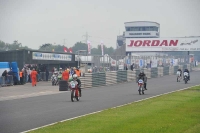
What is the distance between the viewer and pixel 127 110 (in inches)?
703

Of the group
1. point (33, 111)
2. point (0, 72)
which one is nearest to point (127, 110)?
point (33, 111)

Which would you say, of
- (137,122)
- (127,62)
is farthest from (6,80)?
(137,122)

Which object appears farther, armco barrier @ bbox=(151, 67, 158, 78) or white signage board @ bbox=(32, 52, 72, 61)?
armco barrier @ bbox=(151, 67, 158, 78)

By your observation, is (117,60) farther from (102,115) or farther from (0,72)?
(102,115)

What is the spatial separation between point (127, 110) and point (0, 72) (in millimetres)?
23712

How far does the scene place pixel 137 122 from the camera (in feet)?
46.2

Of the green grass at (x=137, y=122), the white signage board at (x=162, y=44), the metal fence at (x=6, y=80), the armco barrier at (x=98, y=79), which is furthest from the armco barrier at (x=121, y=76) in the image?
the white signage board at (x=162, y=44)

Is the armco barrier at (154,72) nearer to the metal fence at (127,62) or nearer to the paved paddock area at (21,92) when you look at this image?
the metal fence at (127,62)

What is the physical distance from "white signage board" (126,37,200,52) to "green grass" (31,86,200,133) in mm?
57377

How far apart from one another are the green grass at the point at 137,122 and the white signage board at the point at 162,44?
2259 inches

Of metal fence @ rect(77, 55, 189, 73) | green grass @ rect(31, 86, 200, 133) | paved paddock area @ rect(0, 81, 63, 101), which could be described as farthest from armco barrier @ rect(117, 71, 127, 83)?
green grass @ rect(31, 86, 200, 133)

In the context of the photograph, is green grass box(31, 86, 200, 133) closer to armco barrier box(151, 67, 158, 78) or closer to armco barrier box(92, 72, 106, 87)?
armco barrier box(92, 72, 106, 87)

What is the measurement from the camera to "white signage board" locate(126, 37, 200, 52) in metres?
74.7

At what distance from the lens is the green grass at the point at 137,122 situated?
12609mm
